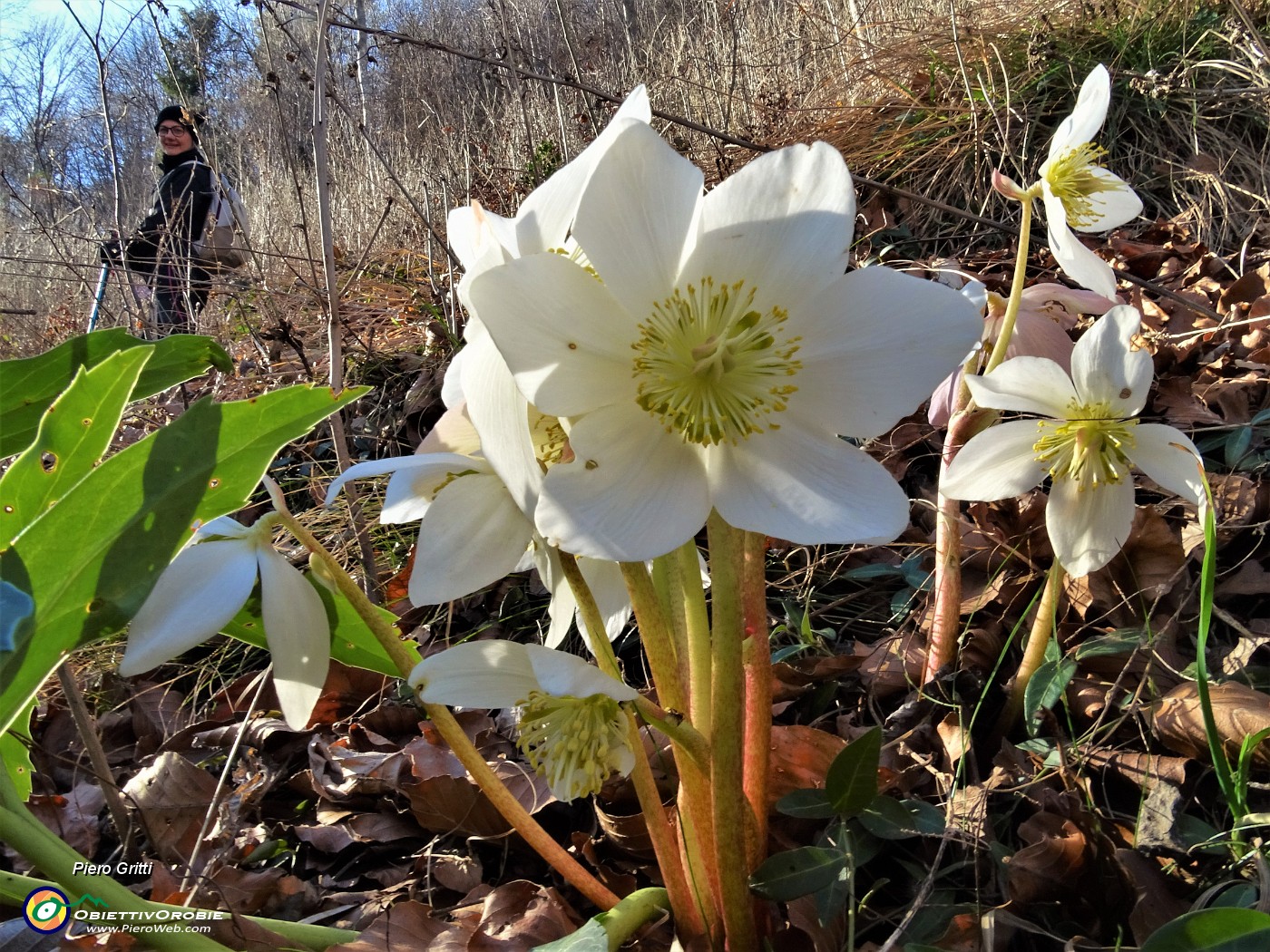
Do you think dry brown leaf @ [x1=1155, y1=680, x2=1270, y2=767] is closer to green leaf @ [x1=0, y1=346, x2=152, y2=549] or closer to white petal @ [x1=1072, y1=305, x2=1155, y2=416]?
white petal @ [x1=1072, y1=305, x2=1155, y2=416]

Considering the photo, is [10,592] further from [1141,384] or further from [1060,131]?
[1060,131]

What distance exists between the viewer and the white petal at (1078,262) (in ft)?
2.50

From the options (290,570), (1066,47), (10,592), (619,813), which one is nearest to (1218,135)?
(1066,47)

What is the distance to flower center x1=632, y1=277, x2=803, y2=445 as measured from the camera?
0.57 m

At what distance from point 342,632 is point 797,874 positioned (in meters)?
0.38

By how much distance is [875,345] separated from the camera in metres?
0.54

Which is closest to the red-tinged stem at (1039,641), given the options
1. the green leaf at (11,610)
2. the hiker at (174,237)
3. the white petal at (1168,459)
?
the white petal at (1168,459)

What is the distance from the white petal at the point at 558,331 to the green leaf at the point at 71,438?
0.28 metres

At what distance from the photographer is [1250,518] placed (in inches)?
39.3

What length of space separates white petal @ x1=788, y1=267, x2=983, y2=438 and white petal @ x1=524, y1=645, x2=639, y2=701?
218mm

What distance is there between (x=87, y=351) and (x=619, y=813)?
644mm

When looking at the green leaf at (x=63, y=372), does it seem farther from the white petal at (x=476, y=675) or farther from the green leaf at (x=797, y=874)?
the green leaf at (x=797, y=874)

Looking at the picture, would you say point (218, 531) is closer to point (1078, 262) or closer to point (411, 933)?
point (411, 933)

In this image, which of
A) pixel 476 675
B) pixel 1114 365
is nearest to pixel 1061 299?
pixel 1114 365
